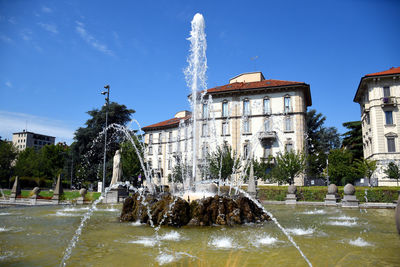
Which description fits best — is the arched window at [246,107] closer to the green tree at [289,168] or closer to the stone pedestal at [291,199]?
the green tree at [289,168]

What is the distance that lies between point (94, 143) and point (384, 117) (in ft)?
130

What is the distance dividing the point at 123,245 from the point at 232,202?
436cm

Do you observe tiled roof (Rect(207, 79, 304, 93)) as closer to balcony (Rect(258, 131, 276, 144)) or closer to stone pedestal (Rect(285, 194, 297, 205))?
balcony (Rect(258, 131, 276, 144))

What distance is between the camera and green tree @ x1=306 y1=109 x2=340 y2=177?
132ft

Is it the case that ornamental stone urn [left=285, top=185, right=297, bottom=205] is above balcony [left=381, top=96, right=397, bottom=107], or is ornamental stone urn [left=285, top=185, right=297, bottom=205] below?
below

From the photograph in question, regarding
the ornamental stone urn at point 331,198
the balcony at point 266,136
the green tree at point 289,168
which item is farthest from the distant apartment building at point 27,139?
the ornamental stone urn at point 331,198

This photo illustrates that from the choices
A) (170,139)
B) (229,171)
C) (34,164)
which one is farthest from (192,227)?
(34,164)

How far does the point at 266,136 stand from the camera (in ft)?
132

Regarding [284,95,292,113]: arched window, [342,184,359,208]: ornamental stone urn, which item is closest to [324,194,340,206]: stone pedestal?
[342,184,359,208]: ornamental stone urn

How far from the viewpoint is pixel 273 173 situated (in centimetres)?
3259

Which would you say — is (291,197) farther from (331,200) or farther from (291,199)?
(331,200)

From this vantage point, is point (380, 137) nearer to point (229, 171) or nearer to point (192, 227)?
point (229, 171)

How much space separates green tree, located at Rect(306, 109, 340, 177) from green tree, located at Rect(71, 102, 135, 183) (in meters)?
29.0

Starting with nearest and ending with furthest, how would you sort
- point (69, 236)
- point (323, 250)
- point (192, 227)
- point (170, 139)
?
point (323, 250), point (69, 236), point (192, 227), point (170, 139)
